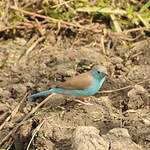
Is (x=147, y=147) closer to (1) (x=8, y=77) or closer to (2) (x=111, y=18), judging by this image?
(1) (x=8, y=77)

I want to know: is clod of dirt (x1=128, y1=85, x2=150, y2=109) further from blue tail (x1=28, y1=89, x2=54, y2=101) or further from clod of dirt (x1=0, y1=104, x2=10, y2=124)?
clod of dirt (x1=0, y1=104, x2=10, y2=124)

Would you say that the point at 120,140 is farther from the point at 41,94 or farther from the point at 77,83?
the point at 41,94

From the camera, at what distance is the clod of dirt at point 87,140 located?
4.34 metres

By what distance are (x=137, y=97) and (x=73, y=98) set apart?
1.98 ft

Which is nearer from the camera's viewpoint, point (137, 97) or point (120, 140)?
point (120, 140)

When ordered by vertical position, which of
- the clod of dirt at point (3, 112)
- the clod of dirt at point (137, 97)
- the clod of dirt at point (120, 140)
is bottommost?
the clod of dirt at point (3, 112)

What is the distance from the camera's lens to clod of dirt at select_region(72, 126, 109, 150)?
4.34m

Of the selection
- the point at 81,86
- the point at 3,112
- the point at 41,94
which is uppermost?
the point at 81,86

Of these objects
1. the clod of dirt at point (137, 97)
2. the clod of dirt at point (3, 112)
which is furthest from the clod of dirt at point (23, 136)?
the clod of dirt at point (137, 97)

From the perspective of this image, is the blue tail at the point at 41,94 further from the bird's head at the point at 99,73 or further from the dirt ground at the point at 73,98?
the bird's head at the point at 99,73

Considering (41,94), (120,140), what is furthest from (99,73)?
(120,140)

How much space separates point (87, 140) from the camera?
14.3ft

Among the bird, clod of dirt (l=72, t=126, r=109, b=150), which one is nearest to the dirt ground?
clod of dirt (l=72, t=126, r=109, b=150)

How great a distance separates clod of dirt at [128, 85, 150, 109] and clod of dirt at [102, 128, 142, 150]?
65cm
